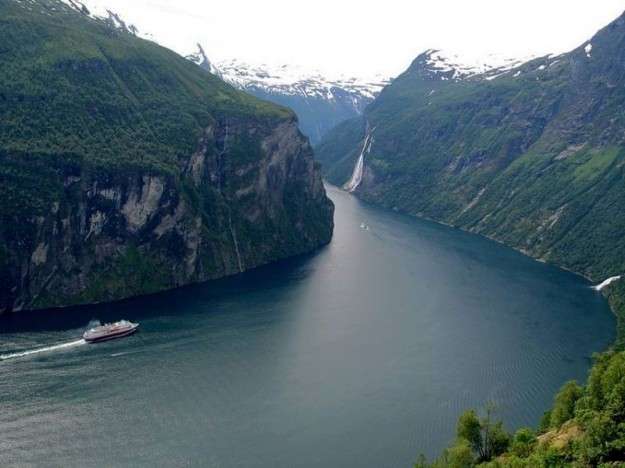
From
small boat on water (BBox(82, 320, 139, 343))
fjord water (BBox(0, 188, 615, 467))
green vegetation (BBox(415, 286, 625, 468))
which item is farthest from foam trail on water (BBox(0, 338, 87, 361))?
green vegetation (BBox(415, 286, 625, 468))

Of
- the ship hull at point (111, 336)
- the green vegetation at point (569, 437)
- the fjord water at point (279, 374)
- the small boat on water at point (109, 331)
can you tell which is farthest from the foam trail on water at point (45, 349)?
the green vegetation at point (569, 437)

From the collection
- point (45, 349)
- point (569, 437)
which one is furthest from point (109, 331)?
point (569, 437)

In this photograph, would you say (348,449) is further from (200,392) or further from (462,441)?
(200,392)

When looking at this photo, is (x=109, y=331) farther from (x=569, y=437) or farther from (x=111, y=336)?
(x=569, y=437)

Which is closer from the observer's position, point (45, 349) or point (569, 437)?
point (569, 437)

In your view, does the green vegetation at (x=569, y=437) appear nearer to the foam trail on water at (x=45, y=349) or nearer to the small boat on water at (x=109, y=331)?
the small boat on water at (x=109, y=331)
